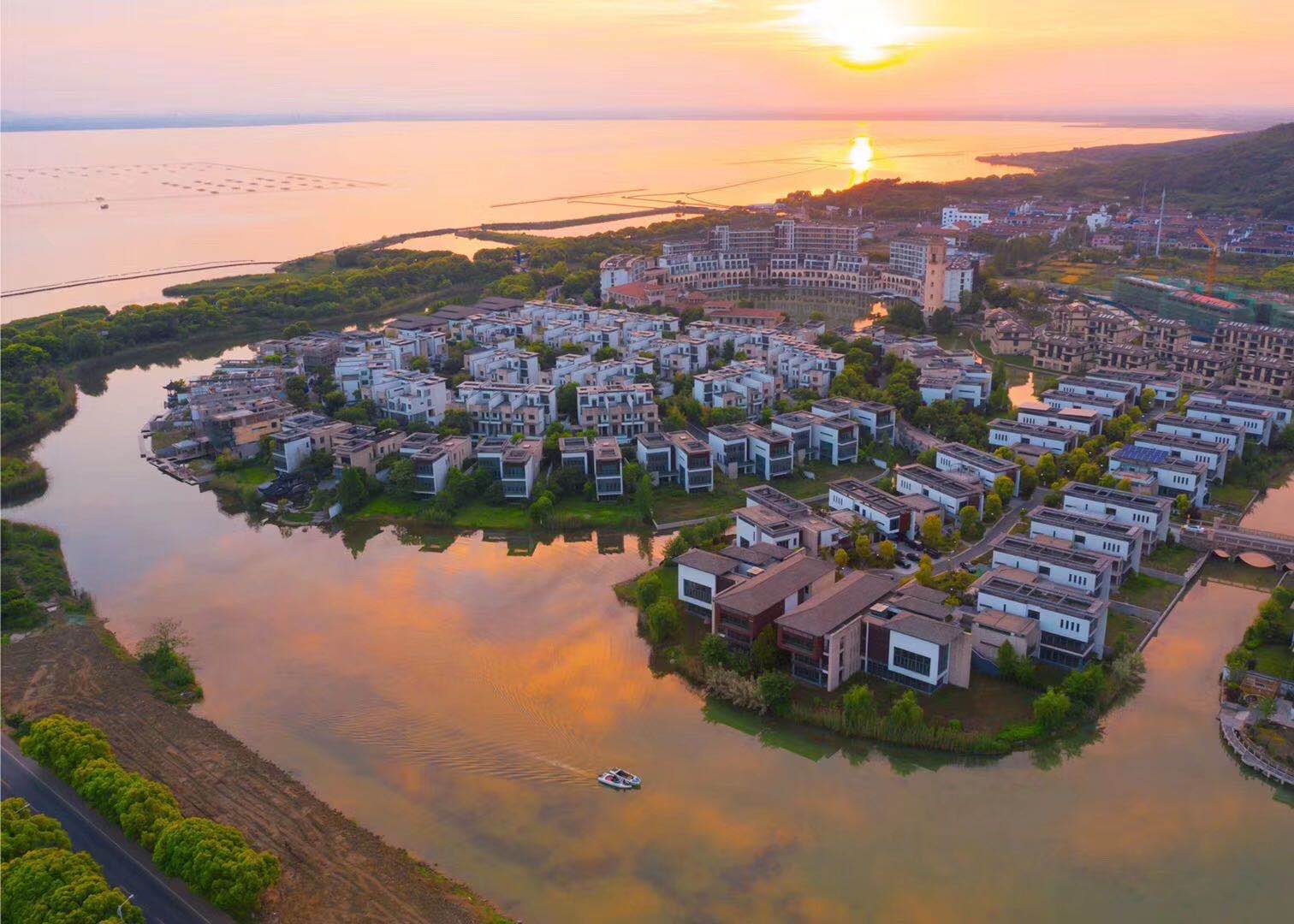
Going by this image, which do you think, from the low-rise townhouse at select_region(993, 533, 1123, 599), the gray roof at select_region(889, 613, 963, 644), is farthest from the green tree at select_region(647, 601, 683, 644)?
the low-rise townhouse at select_region(993, 533, 1123, 599)

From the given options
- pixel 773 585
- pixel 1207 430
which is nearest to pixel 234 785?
pixel 773 585

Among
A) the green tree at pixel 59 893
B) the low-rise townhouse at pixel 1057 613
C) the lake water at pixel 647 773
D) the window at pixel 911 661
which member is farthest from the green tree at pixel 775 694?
the green tree at pixel 59 893

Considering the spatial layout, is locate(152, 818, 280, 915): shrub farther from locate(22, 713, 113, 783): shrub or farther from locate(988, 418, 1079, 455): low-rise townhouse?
locate(988, 418, 1079, 455): low-rise townhouse

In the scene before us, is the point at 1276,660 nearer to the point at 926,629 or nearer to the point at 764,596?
the point at 926,629

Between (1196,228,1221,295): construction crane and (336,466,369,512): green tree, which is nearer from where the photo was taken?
(336,466,369,512): green tree

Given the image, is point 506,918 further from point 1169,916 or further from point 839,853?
point 1169,916

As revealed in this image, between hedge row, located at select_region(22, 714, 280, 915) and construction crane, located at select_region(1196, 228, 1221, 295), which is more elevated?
construction crane, located at select_region(1196, 228, 1221, 295)

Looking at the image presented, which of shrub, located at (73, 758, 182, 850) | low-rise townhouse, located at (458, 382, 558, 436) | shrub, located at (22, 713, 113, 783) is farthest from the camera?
low-rise townhouse, located at (458, 382, 558, 436)
